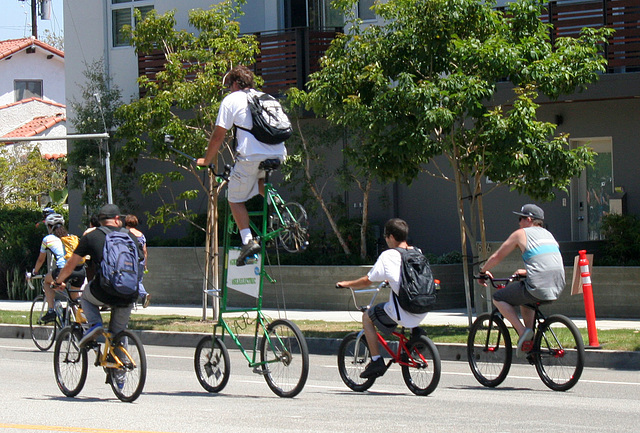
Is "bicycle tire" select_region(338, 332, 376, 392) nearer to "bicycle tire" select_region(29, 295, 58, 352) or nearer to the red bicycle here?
the red bicycle

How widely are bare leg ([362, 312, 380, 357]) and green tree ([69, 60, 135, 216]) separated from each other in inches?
582

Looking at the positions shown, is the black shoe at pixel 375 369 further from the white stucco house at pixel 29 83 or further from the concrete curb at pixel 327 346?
the white stucco house at pixel 29 83

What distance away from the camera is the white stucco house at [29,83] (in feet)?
136

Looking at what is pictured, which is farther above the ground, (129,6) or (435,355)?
(129,6)

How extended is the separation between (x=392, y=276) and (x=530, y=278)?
1.61 m

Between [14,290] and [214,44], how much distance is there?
1108cm

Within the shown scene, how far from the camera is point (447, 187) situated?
19.9 m

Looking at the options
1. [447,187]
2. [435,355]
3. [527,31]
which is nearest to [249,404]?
[435,355]

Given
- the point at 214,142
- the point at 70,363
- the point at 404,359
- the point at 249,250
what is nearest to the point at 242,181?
the point at 214,142

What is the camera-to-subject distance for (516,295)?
9.48 meters

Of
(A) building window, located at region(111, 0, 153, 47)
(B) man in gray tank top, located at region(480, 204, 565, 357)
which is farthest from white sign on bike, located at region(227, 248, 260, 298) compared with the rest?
(A) building window, located at region(111, 0, 153, 47)

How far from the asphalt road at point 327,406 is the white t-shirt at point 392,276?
781 mm

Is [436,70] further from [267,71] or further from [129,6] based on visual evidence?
[129,6]

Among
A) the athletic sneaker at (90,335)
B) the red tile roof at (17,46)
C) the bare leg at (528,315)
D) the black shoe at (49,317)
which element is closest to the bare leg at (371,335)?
the bare leg at (528,315)
